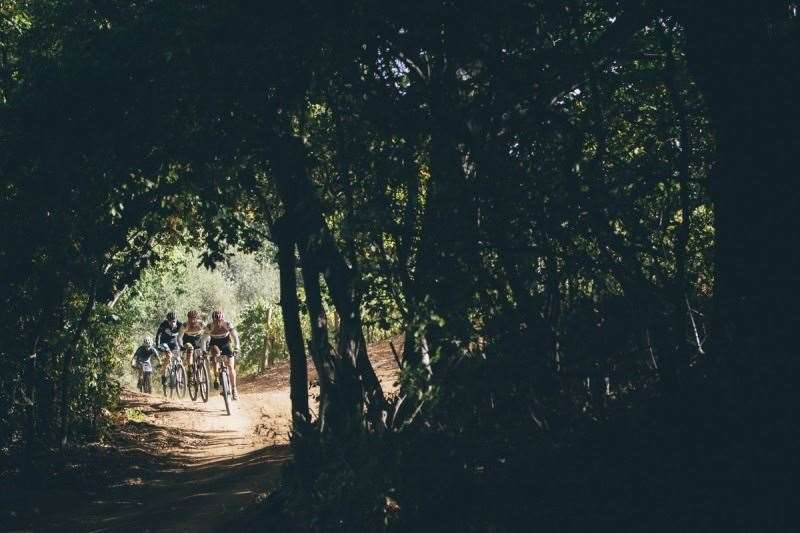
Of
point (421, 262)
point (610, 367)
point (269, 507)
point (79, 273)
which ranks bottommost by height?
point (269, 507)

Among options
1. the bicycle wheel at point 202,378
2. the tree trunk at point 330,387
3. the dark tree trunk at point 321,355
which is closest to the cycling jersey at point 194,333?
the bicycle wheel at point 202,378

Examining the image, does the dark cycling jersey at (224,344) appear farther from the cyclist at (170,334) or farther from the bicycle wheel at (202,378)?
the cyclist at (170,334)

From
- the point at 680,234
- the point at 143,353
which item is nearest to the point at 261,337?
the point at 143,353

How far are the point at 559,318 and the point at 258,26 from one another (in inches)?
113

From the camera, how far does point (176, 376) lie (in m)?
17.9

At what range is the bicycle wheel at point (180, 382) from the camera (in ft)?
58.2

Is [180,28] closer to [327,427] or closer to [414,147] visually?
[414,147]

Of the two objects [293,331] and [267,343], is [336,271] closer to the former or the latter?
[293,331]

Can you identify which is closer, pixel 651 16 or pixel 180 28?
pixel 651 16

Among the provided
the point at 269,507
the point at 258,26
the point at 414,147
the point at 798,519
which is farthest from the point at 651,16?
the point at 269,507

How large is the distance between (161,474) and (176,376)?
6547 mm

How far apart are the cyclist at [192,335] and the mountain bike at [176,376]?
78 cm

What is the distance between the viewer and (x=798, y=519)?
3.88m

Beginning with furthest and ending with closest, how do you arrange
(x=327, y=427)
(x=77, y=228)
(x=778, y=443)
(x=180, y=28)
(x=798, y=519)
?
(x=77, y=228) → (x=327, y=427) → (x=180, y=28) → (x=778, y=443) → (x=798, y=519)
